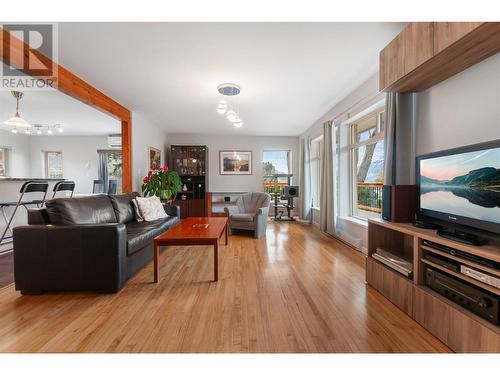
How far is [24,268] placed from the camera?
1.97 meters

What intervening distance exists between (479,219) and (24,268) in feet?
11.9

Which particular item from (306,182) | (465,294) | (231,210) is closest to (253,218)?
(231,210)

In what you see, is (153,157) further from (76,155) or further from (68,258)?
(68,258)

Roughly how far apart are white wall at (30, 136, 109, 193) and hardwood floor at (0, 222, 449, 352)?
5.67 metres

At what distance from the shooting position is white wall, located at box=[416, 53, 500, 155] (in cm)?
158

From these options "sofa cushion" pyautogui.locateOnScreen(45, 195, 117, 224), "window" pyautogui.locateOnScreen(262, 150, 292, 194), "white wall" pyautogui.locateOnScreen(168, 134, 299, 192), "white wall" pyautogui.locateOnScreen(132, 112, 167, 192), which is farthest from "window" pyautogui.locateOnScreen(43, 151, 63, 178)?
"window" pyautogui.locateOnScreen(262, 150, 292, 194)

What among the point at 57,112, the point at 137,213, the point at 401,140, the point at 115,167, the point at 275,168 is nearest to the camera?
the point at 401,140

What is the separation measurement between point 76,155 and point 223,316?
7.68 metres

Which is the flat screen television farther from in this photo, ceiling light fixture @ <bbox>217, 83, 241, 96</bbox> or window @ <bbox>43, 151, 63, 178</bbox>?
window @ <bbox>43, 151, 63, 178</bbox>

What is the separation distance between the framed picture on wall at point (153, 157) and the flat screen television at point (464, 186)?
501 centimetres

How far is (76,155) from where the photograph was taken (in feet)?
22.5

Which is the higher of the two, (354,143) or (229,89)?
(229,89)

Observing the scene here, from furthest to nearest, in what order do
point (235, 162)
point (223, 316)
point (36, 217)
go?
point (235, 162)
point (36, 217)
point (223, 316)
